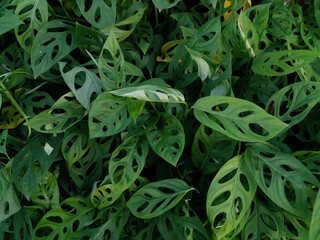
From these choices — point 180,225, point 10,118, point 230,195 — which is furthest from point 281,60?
point 10,118

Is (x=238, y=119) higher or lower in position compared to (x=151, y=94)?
lower

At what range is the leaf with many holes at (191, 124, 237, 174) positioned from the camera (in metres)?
1.05

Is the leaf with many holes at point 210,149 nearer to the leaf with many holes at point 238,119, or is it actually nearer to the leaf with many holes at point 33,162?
the leaf with many holes at point 238,119

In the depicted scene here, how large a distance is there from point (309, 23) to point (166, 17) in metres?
0.50

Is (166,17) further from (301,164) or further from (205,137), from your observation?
(301,164)

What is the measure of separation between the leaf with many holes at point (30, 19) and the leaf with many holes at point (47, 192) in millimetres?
374

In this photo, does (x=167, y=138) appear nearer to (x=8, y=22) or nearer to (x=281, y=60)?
(x=281, y=60)

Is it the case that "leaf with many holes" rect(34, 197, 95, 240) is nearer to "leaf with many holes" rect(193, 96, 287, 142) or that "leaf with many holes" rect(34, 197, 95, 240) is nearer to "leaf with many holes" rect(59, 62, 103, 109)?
"leaf with many holes" rect(59, 62, 103, 109)

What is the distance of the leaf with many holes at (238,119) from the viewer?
2.94 ft

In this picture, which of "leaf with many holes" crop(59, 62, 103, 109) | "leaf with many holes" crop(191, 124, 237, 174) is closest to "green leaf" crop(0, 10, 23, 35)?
"leaf with many holes" crop(59, 62, 103, 109)

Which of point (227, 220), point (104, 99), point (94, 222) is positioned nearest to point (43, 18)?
point (104, 99)

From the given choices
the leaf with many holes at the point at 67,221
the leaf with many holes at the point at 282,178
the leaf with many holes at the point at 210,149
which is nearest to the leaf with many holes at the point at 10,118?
the leaf with many holes at the point at 67,221

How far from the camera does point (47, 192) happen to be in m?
1.14

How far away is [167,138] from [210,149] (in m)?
0.13
